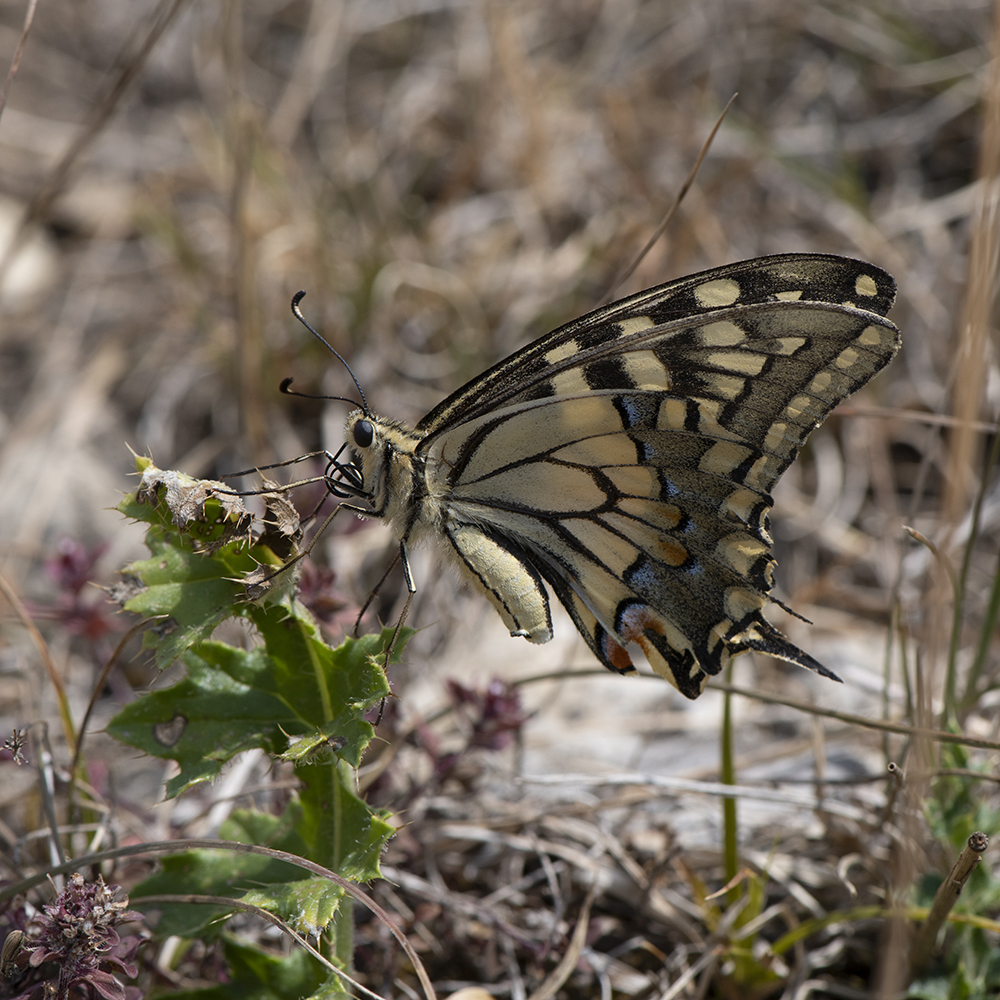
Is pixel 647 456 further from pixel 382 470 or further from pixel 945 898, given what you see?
pixel 945 898

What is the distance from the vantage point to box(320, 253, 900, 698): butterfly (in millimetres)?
2512

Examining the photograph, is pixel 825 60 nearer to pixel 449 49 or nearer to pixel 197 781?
pixel 449 49

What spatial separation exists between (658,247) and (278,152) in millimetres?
2530

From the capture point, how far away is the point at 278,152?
591 centimetres

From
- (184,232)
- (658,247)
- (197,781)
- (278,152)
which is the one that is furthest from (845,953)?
(278,152)

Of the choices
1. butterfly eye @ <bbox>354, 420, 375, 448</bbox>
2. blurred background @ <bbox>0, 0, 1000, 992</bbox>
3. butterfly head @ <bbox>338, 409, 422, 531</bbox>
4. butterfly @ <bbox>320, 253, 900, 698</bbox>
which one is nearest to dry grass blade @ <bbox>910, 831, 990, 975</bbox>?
butterfly @ <bbox>320, 253, 900, 698</bbox>

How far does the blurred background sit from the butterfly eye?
531 mm

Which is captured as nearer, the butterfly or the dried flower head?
the dried flower head

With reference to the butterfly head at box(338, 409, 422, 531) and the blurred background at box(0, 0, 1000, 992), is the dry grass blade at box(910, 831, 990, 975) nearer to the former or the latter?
the blurred background at box(0, 0, 1000, 992)

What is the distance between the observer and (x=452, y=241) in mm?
5461

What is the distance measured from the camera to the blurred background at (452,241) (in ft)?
13.0

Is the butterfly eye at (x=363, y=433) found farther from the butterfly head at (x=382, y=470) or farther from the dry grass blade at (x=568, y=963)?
the dry grass blade at (x=568, y=963)

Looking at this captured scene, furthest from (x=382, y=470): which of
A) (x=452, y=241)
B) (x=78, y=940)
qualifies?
(x=452, y=241)

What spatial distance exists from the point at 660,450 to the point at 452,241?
314cm
